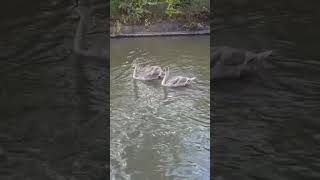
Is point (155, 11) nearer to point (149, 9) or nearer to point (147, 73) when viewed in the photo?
point (149, 9)

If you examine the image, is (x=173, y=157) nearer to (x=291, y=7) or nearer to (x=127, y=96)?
(x=127, y=96)

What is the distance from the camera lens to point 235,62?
64 cm

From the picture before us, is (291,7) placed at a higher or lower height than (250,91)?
higher

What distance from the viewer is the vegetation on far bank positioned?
10.3 metres

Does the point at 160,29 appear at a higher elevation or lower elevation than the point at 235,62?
higher

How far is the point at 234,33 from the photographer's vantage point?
2.10 feet

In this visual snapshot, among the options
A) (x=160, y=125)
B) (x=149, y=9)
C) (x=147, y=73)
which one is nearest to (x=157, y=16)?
(x=149, y=9)

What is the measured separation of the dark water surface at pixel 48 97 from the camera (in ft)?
2.19

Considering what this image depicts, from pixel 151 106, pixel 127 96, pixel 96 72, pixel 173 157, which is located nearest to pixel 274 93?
pixel 96 72

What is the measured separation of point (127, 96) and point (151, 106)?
1.73 feet

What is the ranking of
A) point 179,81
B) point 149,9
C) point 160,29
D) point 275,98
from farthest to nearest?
1. point 160,29
2. point 149,9
3. point 179,81
4. point 275,98

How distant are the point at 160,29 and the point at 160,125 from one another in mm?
6015

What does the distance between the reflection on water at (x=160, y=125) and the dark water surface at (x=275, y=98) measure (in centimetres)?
274

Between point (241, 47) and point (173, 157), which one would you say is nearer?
point (241, 47)
